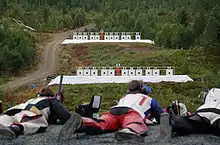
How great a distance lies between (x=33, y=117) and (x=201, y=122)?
7.40 ft

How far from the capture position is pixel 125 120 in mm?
6594

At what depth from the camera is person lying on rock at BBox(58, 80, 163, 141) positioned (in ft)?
20.1

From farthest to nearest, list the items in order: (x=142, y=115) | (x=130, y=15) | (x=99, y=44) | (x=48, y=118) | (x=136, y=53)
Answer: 1. (x=130, y=15)
2. (x=99, y=44)
3. (x=136, y=53)
4. (x=48, y=118)
5. (x=142, y=115)

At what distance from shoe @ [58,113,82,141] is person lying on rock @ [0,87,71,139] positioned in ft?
2.24

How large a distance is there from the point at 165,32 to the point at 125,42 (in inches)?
148

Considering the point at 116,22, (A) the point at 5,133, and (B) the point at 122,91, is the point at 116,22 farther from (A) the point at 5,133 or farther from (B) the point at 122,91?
(A) the point at 5,133

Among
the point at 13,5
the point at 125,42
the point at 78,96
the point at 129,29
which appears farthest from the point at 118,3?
the point at 78,96

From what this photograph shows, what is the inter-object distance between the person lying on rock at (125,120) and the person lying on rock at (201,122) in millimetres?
420

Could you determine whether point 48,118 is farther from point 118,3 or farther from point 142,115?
point 118,3

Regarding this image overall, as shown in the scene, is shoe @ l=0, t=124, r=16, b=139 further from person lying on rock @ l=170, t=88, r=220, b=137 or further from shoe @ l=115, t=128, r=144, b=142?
person lying on rock @ l=170, t=88, r=220, b=137

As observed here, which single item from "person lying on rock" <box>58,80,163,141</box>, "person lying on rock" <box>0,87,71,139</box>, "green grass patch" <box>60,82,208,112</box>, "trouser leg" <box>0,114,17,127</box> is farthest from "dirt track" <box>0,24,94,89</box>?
"person lying on rock" <box>58,80,163,141</box>

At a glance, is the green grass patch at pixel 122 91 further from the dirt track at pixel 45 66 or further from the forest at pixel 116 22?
Answer: the forest at pixel 116 22

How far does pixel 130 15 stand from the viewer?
60.0 m

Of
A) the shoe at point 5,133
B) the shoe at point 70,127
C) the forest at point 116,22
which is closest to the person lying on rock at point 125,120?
the shoe at point 70,127
